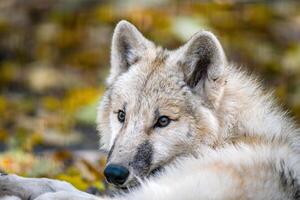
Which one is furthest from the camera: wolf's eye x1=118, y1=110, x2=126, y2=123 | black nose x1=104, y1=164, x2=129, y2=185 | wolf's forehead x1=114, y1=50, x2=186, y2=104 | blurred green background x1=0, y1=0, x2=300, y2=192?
blurred green background x1=0, y1=0, x2=300, y2=192

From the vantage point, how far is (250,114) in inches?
293

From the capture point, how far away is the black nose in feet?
22.8

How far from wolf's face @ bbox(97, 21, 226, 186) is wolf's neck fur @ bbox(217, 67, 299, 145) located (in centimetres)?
11

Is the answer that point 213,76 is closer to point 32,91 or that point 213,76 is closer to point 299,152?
point 299,152

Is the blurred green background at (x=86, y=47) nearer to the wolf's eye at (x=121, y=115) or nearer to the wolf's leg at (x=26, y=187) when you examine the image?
the wolf's eye at (x=121, y=115)

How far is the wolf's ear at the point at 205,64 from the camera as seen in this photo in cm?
757

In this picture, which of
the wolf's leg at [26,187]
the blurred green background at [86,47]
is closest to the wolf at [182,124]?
the wolf's leg at [26,187]

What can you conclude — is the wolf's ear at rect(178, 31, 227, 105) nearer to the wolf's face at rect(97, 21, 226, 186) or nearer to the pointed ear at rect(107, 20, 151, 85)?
the wolf's face at rect(97, 21, 226, 186)

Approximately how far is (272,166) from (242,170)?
0.79 feet

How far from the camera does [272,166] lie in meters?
6.13

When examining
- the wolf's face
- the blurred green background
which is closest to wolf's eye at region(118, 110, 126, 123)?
the wolf's face

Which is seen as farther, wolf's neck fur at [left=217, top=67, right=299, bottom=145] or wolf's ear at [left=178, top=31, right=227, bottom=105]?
wolf's ear at [left=178, top=31, right=227, bottom=105]

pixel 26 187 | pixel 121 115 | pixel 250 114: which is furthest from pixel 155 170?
pixel 26 187

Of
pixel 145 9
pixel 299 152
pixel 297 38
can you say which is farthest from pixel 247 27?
pixel 299 152
